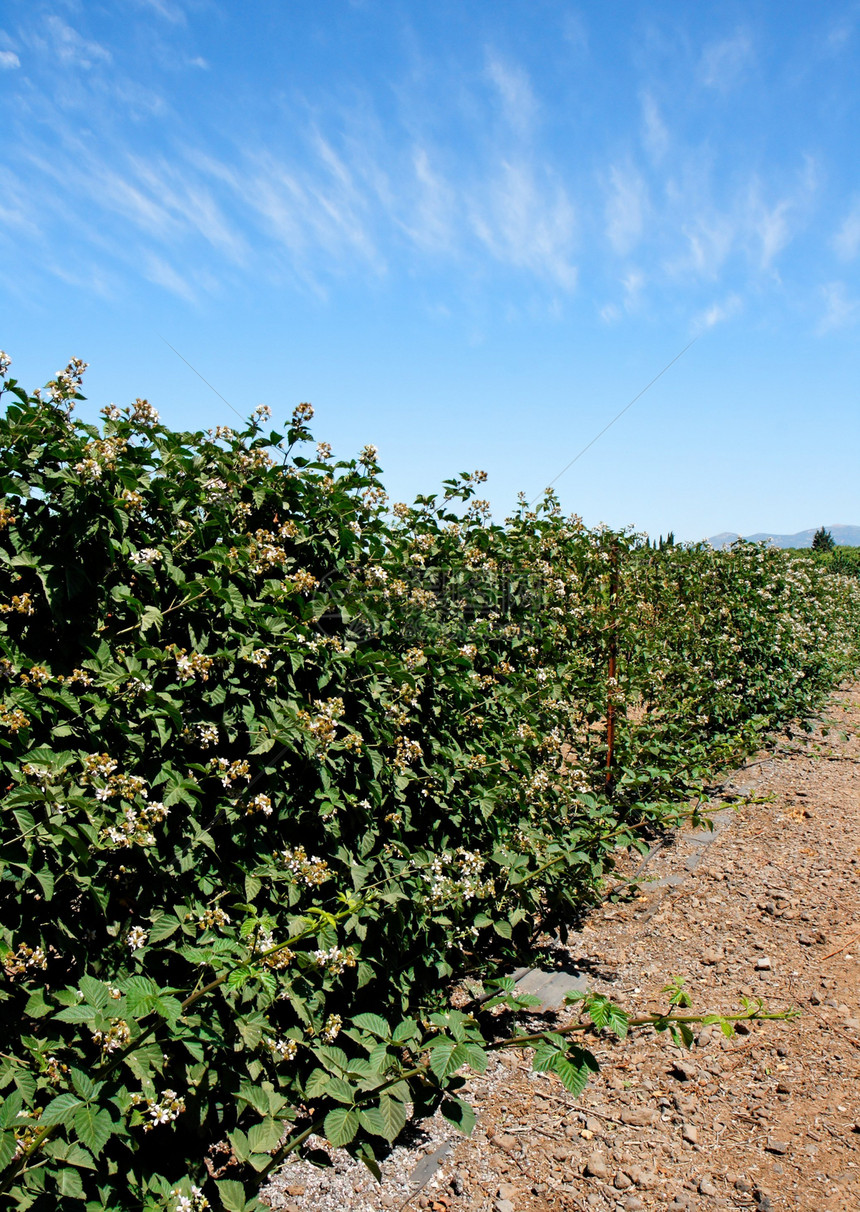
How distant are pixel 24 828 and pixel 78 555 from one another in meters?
0.75

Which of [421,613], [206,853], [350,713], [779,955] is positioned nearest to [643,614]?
[779,955]

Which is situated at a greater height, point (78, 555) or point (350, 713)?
point (78, 555)

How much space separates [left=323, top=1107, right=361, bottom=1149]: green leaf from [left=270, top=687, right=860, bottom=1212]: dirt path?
0.48m

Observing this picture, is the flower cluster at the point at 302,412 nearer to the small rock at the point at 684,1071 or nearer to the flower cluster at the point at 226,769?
the flower cluster at the point at 226,769

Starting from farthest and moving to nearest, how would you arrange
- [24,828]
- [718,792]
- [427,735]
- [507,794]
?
1. [718,792]
2. [507,794]
3. [427,735]
4. [24,828]

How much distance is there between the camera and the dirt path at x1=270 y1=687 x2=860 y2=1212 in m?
2.31

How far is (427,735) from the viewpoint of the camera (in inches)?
Answer: 121

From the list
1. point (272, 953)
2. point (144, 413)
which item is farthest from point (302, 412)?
point (272, 953)

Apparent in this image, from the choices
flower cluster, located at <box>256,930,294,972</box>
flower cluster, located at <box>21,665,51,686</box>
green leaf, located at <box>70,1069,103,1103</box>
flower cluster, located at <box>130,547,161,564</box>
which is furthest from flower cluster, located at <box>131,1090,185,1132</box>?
flower cluster, located at <box>130,547,161,564</box>

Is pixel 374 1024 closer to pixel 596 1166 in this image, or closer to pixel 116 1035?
pixel 116 1035

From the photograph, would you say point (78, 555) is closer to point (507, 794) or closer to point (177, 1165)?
point (177, 1165)

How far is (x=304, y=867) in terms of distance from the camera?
2225mm

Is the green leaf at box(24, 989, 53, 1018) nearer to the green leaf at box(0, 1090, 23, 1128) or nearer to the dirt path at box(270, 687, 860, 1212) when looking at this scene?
the green leaf at box(0, 1090, 23, 1128)

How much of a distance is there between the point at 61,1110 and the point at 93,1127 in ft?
0.29
